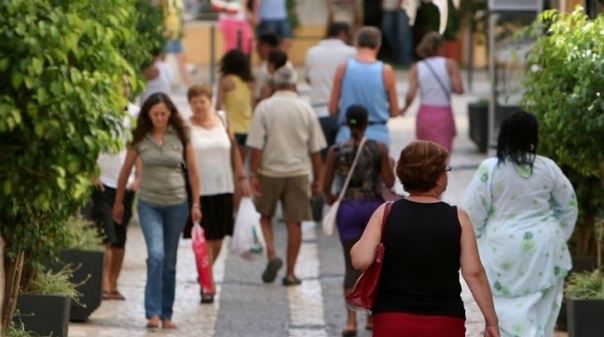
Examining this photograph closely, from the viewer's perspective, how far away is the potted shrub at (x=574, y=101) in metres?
9.51

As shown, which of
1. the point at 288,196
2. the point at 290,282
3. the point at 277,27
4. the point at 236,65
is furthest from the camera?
the point at 277,27

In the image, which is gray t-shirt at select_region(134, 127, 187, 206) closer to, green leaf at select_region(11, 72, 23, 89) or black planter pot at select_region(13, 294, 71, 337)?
black planter pot at select_region(13, 294, 71, 337)

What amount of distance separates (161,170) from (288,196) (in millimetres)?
2072

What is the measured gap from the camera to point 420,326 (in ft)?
22.8

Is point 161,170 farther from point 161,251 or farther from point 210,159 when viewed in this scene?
point 210,159

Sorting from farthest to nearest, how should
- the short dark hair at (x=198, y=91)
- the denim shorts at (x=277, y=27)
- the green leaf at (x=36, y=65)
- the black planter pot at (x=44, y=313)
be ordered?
the denim shorts at (x=277, y=27) → the short dark hair at (x=198, y=91) → the black planter pot at (x=44, y=313) → the green leaf at (x=36, y=65)

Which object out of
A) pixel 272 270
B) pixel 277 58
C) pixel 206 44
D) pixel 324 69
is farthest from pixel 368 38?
pixel 206 44

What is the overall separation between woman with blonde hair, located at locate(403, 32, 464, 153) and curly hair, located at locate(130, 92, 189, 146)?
459 centimetres

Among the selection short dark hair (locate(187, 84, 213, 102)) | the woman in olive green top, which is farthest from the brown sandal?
short dark hair (locate(187, 84, 213, 102))

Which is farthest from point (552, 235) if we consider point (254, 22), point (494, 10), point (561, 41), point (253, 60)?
point (253, 60)

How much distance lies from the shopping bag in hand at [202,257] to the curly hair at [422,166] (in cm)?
471

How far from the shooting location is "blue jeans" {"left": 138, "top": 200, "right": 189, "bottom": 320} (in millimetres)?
11258

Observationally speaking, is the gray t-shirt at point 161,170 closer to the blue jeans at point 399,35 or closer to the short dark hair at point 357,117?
the short dark hair at point 357,117

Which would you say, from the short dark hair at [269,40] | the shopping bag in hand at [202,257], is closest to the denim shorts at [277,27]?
the short dark hair at [269,40]
